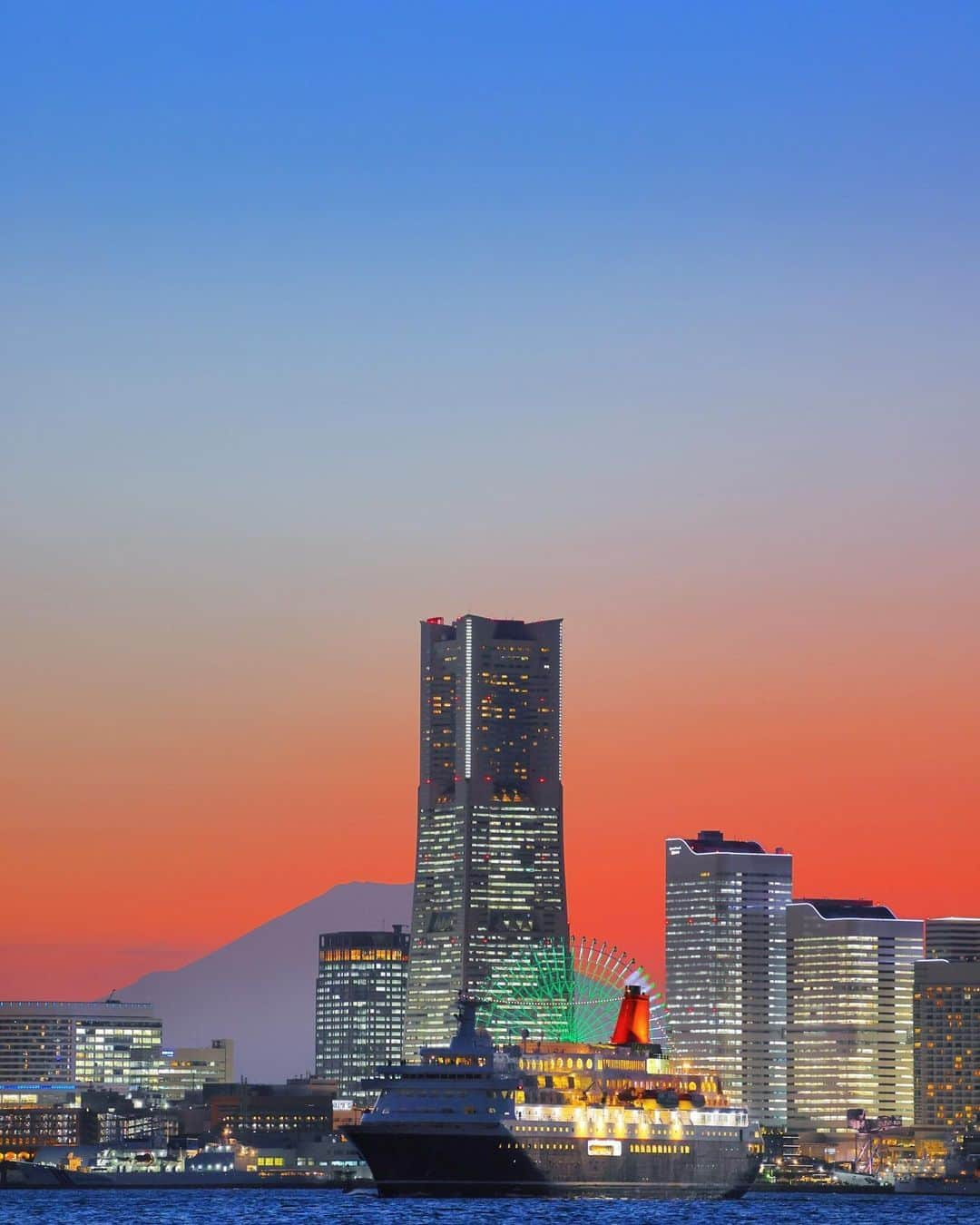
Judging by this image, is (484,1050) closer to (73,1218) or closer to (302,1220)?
(302,1220)

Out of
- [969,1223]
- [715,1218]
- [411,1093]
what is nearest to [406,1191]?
[411,1093]

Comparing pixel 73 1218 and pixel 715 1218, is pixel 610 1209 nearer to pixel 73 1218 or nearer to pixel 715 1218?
pixel 715 1218

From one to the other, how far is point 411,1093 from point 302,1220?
11816 mm

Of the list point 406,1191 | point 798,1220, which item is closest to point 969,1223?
point 798,1220

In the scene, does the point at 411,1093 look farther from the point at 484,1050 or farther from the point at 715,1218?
the point at 715,1218

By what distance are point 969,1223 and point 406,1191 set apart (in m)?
39.9

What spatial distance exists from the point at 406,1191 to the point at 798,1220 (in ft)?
90.0

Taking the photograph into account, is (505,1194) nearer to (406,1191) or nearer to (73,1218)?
(406,1191)

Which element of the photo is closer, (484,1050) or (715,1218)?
(715,1218)

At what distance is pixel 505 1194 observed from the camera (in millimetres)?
192625

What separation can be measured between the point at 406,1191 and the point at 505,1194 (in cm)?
736

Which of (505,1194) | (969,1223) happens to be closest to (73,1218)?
(505,1194)

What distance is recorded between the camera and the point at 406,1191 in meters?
195

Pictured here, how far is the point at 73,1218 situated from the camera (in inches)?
7702
